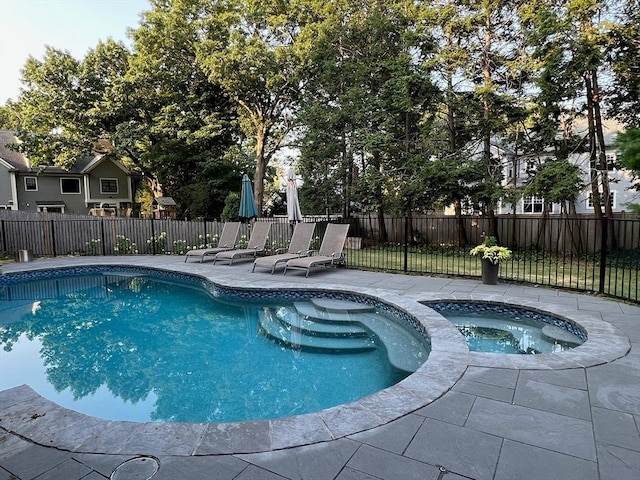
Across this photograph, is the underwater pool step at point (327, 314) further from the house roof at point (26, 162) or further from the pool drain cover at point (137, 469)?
the house roof at point (26, 162)

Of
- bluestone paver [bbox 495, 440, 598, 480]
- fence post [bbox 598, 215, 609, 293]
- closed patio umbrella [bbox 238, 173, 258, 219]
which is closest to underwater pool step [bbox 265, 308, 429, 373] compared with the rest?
bluestone paver [bbox 495, 440, 598, 480]

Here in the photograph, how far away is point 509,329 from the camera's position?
545 cm

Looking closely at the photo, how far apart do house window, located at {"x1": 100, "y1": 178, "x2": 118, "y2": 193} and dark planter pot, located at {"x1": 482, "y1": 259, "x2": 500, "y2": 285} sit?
28.8 m

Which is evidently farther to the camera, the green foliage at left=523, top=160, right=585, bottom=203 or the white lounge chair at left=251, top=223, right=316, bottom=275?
the green foliage at left=523, top=160, right=585, bottom=203

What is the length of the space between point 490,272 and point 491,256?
0.37 meters

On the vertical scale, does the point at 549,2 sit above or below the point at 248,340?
above

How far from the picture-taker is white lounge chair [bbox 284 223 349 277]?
8672mm

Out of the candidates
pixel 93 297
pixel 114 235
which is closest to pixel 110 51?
pixel 114 235

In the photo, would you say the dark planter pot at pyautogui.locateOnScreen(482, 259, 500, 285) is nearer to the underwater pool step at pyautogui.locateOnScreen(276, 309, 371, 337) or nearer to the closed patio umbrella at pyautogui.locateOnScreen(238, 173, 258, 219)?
the underwater pool step at pyautogui.locateOnScreen(276, 309, 371, 337)

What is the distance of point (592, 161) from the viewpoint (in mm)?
11008

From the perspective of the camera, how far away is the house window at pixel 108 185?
28089 mm

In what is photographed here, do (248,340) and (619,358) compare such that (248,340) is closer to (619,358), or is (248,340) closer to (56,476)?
(56,476)

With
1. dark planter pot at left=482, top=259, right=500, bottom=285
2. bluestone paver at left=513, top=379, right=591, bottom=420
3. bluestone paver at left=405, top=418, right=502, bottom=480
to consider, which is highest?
dark planter pot at left=482, top=259, right=500, bottom=285

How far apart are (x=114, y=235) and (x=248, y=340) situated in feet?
32.9
